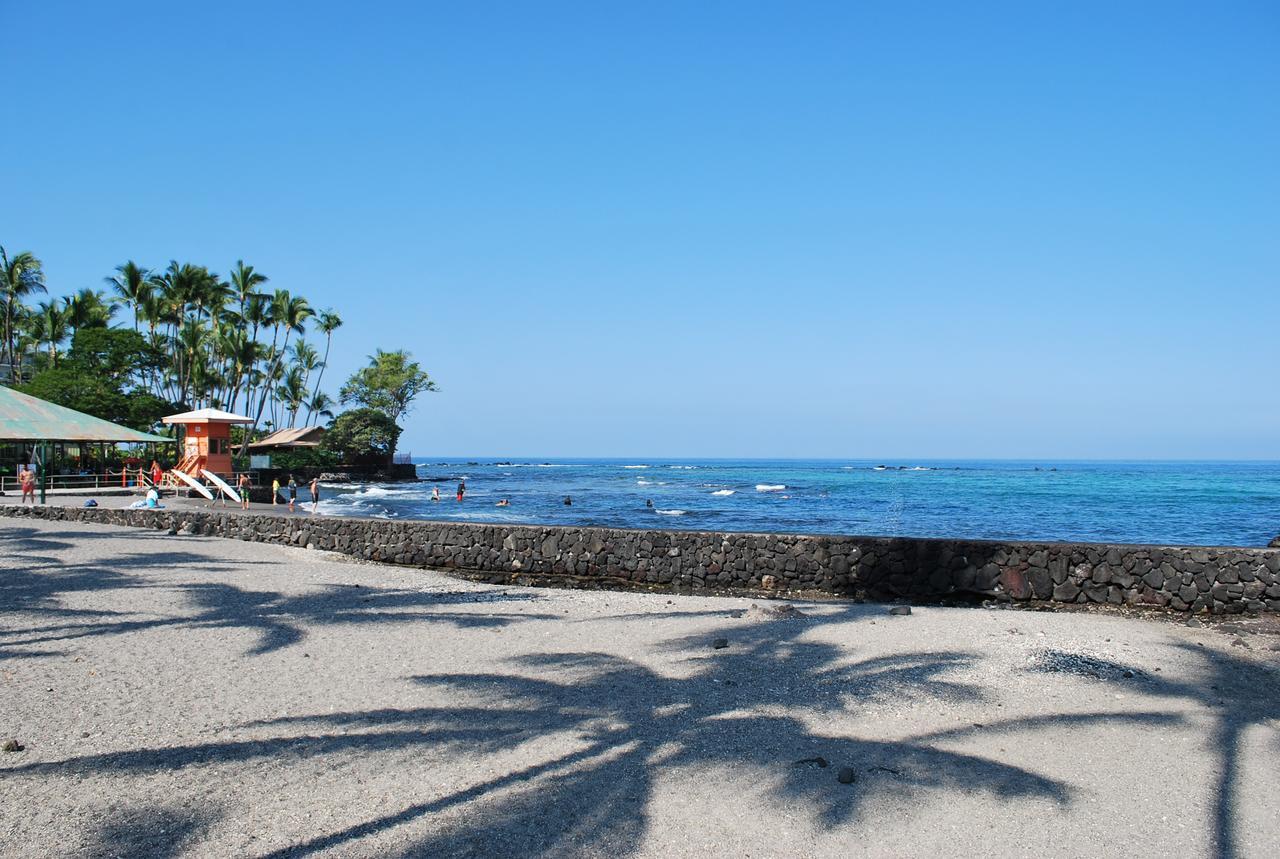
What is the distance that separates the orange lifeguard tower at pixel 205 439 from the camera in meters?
35.3

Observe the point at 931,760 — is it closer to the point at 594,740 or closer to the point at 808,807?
the point at 808,807

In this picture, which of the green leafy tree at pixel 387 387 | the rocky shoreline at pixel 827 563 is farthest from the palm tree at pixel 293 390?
the rocky shoreline at pixel 827 563

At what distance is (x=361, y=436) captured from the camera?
70188 mm

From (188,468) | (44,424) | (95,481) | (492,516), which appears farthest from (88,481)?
(492,516)

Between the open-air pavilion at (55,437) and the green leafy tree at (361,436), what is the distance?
90.0 feet

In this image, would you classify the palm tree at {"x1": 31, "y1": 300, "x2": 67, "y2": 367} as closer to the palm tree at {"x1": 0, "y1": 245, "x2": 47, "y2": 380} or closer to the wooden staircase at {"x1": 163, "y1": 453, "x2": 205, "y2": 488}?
the palm tree at {"x1": 0, "y1": 245, "x2": 47, "y2": 380}

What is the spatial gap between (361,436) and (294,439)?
13563 mm

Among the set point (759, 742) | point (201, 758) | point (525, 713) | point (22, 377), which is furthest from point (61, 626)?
point (22, 377)

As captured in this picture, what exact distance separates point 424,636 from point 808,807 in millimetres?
5952

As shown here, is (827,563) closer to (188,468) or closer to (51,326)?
(188,468)

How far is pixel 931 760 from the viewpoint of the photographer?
5.86 metres

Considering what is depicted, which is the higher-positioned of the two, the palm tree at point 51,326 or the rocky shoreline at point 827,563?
the palm tree at point 51,326

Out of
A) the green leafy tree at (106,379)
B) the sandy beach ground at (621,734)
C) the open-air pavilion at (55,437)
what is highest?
the green leafy tree at (106,379)

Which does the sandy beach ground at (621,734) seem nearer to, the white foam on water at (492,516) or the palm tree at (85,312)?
the white foam on water at (492,516)
